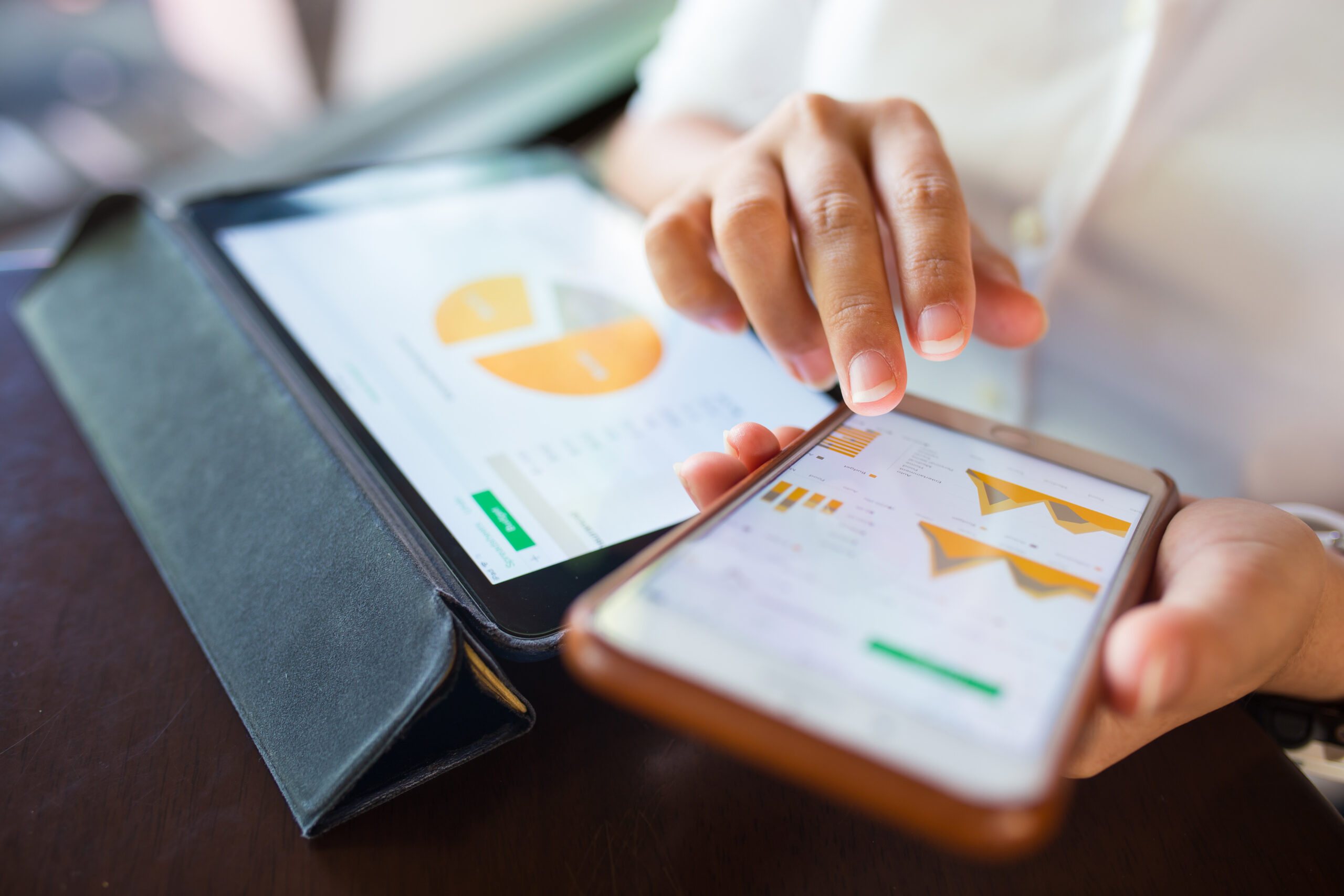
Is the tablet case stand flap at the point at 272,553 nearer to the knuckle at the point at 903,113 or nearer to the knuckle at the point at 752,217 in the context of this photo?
the knuckle at the point at 752,217


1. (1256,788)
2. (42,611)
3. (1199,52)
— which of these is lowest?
(1256,788)

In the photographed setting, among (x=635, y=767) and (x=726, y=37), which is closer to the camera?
(x=635, y=767)

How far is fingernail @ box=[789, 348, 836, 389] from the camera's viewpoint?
1.23 feet

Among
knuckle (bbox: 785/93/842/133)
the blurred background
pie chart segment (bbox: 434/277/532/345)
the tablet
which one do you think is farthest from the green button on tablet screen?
the blurred background

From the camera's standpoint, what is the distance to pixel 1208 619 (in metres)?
0.23

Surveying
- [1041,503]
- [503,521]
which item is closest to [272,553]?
[503,521]

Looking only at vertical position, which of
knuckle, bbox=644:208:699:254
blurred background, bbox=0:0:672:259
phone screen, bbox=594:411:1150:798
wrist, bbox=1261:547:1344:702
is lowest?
wrist, bbox=1261:547:1344:702

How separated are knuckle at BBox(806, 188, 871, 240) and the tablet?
0.28 ft

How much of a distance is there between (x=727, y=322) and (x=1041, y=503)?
172mm

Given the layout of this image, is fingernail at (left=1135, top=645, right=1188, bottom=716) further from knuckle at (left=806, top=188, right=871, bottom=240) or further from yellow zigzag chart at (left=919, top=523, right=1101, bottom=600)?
knuckle at (left=806, top=188, right=871, bottom=240)

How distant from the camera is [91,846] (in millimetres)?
246

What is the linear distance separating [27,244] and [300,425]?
72cm

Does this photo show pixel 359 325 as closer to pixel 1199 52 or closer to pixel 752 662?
pixel 752 662

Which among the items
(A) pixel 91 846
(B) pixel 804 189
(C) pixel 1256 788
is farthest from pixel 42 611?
(C) pixel 1256 788
